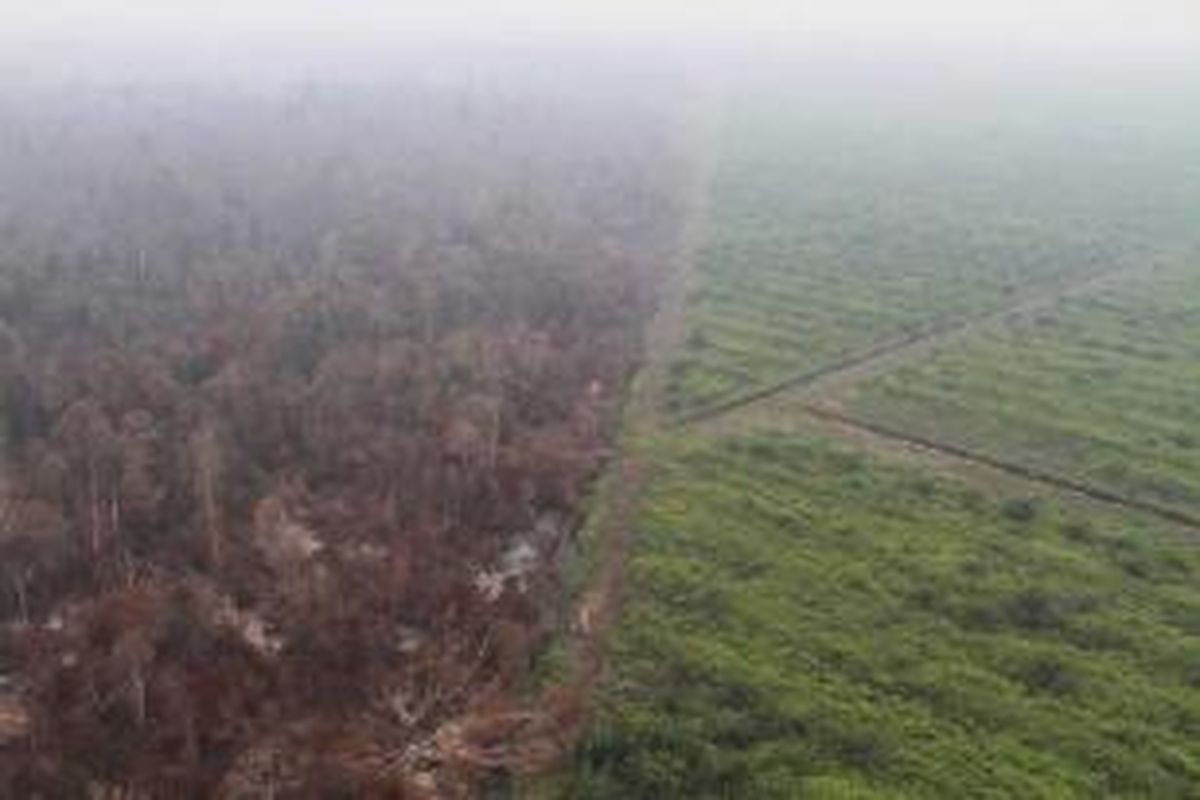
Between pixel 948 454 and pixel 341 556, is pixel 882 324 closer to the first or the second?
pixel 948 454

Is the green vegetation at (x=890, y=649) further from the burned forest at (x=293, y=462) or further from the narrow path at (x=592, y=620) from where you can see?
the burned forest at (x=293, y=462)

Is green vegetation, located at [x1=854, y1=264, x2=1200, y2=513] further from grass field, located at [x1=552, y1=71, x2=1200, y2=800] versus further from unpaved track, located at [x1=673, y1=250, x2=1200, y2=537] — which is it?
unpaved track, located at [x1=673, y1=250, x2=1200, y2=537]

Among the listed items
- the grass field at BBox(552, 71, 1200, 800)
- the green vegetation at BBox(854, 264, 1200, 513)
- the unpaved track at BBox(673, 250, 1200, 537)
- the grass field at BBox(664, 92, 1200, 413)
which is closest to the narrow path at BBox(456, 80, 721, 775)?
the grass field at BBox(552, 71, 1200, 800)

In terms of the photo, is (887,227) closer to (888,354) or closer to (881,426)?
(888,354)

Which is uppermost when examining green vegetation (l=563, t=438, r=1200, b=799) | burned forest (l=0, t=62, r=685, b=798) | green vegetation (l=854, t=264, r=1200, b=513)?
green vegetation (l=854, t=264, r=1200, b=513)

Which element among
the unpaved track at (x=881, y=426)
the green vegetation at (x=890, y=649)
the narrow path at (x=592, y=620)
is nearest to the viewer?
the green vegetation at (x=890, y=649)

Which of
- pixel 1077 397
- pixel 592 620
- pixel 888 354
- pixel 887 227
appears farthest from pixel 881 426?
pixel 887 227

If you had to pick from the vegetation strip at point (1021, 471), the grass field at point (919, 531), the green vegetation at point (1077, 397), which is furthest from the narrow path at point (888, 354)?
the vegetation strip at point (1021, 471)

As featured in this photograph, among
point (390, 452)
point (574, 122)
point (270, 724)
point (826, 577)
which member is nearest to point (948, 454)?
point (826, 577)
